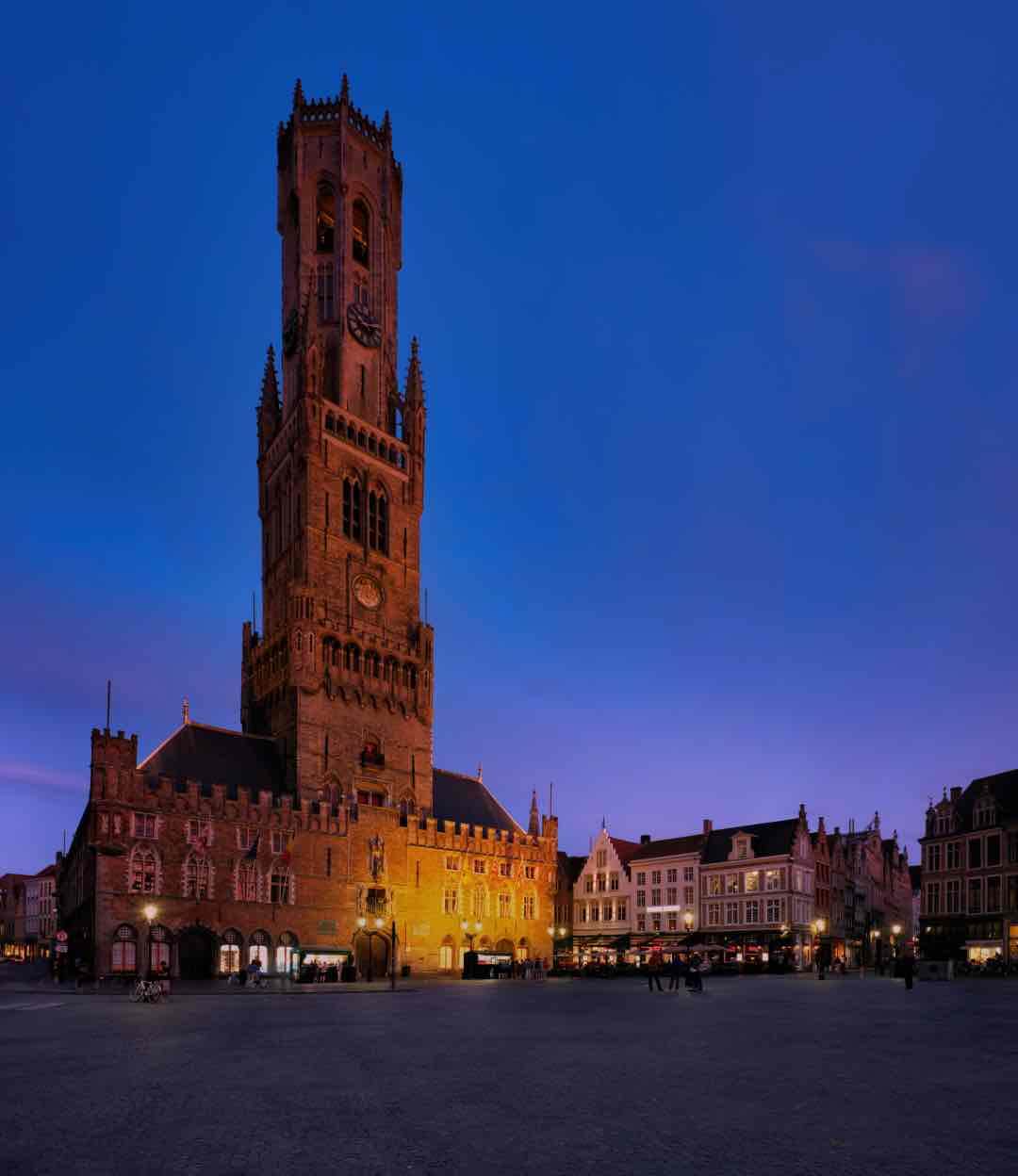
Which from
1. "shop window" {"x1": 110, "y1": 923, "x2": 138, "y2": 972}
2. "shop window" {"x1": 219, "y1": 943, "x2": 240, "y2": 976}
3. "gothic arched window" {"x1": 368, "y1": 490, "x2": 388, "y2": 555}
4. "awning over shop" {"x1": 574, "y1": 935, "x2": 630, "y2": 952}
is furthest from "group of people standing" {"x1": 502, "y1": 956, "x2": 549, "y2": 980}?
"gothic arched window" {"x1": 368, "y1": 490, "x2": 388, "y2": 555}

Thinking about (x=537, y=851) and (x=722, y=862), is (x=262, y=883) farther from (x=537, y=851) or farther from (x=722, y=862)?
(x=722, y=862)

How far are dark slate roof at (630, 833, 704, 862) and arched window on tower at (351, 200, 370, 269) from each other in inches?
2164


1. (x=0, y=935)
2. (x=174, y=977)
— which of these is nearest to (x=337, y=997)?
(x=174, y=977)

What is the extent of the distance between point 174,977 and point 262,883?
729cm

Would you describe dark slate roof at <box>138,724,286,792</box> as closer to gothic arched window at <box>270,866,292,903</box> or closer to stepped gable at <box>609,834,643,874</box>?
gothic arched window at <box>270,866,292,903</box>

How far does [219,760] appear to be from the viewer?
62906mm

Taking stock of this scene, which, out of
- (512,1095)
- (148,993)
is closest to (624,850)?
(148,993)

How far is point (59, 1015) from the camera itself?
27.3 meters

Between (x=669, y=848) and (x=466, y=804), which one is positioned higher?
(x=466, y=804)

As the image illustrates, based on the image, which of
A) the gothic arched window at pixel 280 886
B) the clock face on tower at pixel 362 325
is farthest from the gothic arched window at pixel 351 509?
the gothic arched window at pixel 280 886

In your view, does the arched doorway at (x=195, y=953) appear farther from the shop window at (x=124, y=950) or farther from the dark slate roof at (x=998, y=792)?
the dark slate roof at (x=998, y=792)

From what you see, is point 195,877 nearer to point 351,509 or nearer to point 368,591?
point 368,591

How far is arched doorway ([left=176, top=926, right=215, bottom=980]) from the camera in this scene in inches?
2164

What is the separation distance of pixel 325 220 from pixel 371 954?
55899 millimetres
